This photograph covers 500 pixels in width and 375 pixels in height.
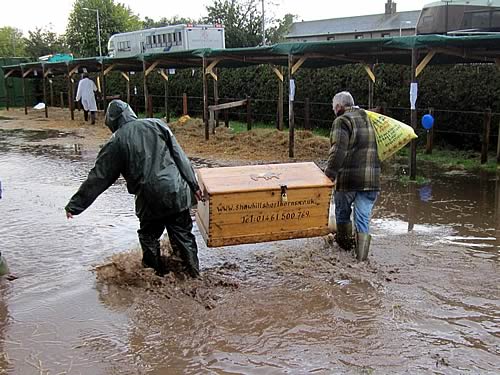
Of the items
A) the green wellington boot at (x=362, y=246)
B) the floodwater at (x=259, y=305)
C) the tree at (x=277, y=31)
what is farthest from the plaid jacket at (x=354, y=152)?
the tree at (x=277, y=31)

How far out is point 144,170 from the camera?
5.07m

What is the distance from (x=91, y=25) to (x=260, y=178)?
1922 inches

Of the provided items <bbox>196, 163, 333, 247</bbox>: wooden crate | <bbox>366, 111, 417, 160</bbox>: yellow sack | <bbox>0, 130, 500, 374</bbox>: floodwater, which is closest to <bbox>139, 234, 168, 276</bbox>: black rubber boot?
<bbox>0, 130, 500, 374</bbox>: floodwater

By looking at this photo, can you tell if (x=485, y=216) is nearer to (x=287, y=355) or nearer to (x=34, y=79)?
(x=287, y=355)

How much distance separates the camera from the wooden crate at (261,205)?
5305 millimetres

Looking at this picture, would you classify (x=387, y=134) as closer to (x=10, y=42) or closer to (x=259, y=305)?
(x=259, y=305)

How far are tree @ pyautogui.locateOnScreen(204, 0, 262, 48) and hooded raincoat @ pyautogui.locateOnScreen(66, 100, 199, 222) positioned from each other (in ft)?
98.7

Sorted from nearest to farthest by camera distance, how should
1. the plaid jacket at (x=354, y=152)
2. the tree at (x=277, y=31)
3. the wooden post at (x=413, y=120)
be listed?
the plaid jacket at (x=354, y=152)
the wooden post at (x=413, y=120)
the tree at (x=277, y=31)

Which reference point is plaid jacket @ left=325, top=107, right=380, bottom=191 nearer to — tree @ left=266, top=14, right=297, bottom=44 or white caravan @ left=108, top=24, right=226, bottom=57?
white caravan @ left=108, top=24, right=226, bottom=57

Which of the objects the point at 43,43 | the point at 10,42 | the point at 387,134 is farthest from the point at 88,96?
the point at 10,42

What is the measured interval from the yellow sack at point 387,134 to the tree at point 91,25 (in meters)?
45.7

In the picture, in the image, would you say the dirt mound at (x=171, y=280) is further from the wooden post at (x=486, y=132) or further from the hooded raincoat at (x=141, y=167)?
the wooden post at (x=486, y=132)

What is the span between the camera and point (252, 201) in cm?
536

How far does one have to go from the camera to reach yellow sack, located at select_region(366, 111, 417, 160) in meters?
5.92
